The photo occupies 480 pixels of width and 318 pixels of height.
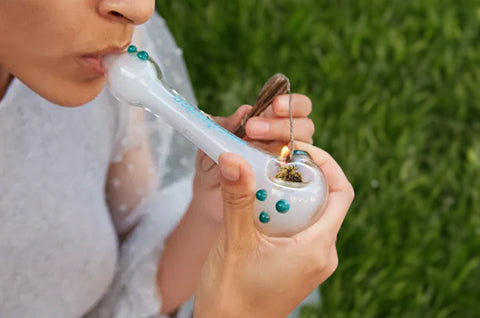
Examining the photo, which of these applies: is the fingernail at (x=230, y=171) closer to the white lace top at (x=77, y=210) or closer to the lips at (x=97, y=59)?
the lips at (x=97, y=59)

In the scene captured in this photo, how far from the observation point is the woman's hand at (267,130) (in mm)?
725

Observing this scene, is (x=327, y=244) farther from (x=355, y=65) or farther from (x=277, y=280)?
(x=355, y=65)

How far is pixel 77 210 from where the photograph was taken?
88cm

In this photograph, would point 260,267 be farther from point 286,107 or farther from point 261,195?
point 286,107

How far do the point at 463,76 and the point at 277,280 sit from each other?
1238mm

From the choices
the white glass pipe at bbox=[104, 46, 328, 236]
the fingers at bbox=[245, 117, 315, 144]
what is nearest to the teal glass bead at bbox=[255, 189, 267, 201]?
the white glass pipe at bbox=[104, 46, 328, 236]

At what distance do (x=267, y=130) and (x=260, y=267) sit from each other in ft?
0.56

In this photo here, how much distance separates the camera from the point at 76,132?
88cm

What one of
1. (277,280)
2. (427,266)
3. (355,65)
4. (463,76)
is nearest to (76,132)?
(277,280)

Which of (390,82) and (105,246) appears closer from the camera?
(105,246)

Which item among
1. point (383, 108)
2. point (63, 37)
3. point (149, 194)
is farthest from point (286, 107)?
point (383, 108)

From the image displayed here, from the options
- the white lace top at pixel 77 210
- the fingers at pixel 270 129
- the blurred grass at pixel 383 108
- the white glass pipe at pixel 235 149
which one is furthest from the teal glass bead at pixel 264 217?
the blurred grass at pixel 383 108

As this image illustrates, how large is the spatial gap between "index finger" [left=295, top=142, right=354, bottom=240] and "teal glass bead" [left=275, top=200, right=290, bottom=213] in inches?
1.1

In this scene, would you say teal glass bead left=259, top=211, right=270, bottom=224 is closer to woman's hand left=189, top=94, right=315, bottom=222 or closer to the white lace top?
woman's hand left=189, top=94, right=315, bottom=222
